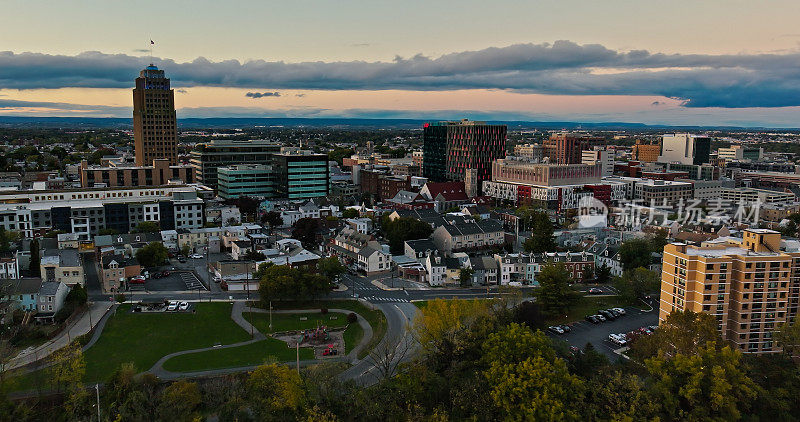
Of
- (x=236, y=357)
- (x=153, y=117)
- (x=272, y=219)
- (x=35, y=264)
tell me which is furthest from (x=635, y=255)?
(x=153, y=117)

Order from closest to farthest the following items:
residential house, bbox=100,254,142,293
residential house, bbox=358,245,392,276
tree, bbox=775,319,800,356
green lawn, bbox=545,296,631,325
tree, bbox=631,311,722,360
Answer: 1. tree, bbox=631,311,722,360
2. tree, bbox=775,319,800,356
3. green lawn, bbox=545,296,631,325
4. residential house, bbox=100,254,142,293
5. residential house, bbox=358,245,392,276

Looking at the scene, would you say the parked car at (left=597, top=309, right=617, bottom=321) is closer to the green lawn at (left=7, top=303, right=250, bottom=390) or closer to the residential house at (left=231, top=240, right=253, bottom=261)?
the green lawn at (left=7, top=303, right=250, bottom=390)

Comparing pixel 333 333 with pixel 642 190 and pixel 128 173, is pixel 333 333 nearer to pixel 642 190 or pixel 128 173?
pixel 128 173

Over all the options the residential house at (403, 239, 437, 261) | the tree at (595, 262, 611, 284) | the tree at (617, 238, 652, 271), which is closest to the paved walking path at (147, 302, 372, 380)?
the residential house at (403, 239, 437, 261)

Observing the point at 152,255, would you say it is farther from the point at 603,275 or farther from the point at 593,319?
the point at 603,275

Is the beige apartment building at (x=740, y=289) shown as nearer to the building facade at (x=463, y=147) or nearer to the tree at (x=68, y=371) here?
the tree at (x=68, y=371)

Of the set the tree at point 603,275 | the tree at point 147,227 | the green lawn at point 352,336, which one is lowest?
the green lawn at point 352,336

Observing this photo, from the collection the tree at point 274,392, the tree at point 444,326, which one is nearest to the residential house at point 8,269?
the tree at point 274,392
